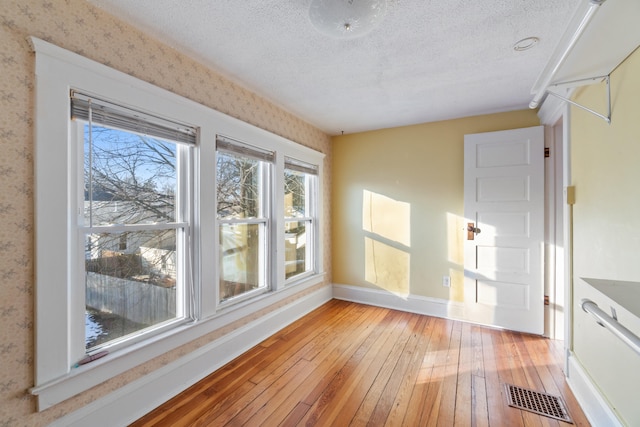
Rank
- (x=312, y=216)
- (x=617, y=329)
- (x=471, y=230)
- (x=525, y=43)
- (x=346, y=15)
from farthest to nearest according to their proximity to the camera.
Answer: (x=312, y=216), (x=471, y=230), (x=525, y=43), (x=346, y=15), (x=617, y=329)

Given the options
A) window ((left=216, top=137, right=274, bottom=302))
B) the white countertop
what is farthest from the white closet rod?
window ((left=216, top=137, right=274, bottom=302))

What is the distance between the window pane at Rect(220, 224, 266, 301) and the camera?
244cm

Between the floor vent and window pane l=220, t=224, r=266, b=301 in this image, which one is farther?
window pane l=220, t=224, r=266, b=301

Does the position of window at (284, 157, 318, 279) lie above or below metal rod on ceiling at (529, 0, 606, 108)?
below

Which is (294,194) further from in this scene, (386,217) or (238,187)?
(386,217)

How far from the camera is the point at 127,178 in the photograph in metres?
1.75

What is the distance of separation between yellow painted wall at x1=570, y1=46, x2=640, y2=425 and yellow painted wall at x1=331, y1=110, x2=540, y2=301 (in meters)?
1.27

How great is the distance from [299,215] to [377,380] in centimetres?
199

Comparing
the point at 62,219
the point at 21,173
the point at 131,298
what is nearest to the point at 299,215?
the point at 131,298

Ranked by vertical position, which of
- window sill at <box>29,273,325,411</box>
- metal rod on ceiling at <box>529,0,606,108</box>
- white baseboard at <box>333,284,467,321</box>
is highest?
metal rod on ceiling at <box>529,0,606,108</box>

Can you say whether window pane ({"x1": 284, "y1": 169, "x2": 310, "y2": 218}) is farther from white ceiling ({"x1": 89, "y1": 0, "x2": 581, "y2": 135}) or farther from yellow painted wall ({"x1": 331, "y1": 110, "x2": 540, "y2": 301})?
white ceiling ({"x1": 89, "y1": 0, "x2": 581, "y2": 135})

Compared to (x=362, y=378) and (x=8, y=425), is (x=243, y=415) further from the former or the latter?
(x=8, y=425)

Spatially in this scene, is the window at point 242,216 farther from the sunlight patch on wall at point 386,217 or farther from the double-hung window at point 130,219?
the sunlight patch on wall at point 386,217

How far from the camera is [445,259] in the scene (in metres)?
3.38
